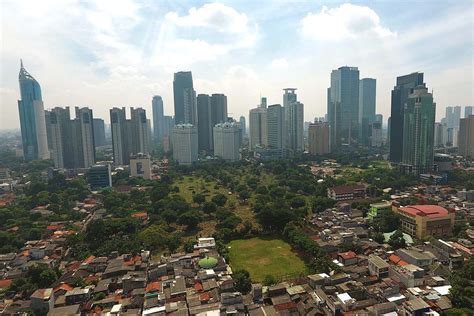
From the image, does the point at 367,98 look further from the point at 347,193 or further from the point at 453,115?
the point at 347,193

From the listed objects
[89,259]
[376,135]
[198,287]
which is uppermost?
[376,135]

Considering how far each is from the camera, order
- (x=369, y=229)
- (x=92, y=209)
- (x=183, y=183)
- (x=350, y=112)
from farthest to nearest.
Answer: (x=350, y=112) → (x=183, y=183) → (x=92, y=209) → (x=369, y=229)

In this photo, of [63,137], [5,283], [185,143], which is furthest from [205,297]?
[185,143]

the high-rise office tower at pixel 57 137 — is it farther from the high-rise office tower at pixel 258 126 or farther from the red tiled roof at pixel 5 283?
the high-rise office tower at pixel 258 126

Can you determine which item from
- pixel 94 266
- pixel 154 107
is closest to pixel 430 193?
pixel 94 266

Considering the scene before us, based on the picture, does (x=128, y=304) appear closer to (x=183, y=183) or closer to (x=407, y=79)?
(x=183, y=183)

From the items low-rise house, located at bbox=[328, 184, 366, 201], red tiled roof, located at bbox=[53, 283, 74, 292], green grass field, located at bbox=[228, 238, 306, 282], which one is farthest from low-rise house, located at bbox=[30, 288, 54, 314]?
low-rise house, located at bbox=[328, 184, 366, 201]

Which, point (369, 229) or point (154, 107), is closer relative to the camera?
point (369, 229)

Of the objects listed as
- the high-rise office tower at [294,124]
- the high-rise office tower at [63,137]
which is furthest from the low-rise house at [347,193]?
the high-rise office tower at [63,137]
